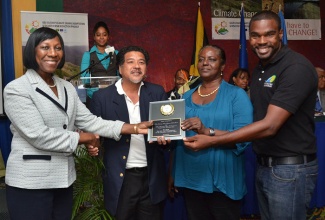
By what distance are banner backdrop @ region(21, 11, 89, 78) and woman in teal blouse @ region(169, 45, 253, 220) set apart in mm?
4220

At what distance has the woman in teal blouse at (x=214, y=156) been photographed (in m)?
2.57

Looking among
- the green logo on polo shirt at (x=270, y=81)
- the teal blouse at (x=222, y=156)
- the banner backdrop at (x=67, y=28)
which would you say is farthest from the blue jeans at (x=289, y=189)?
the banner backdrop at (x=67, y=28)

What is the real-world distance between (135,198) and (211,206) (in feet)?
1.75

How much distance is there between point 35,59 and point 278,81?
145 cm

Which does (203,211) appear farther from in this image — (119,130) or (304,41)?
(304,41)

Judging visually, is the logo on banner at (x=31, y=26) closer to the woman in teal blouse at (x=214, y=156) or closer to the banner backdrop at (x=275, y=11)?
the banner backdrop at (x=275, y=11)

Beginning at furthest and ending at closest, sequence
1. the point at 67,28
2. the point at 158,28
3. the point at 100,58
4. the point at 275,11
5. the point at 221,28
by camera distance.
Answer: the point at 275,11 < the point at 221,28 < the point at 158,28 < the point at 67,28 < the point at 100,58

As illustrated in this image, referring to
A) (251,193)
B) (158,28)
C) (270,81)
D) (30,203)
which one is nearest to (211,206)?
(270,81)

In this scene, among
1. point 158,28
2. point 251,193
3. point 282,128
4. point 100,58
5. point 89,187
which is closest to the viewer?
point 282,128

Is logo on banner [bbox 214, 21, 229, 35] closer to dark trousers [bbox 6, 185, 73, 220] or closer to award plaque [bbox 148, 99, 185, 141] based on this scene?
award plaque [bbox 148, 99, 185, 141]

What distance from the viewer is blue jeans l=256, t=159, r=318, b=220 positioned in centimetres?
221

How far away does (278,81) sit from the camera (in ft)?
7.39

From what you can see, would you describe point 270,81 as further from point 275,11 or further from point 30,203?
point 275,11

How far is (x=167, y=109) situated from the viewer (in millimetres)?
2588
